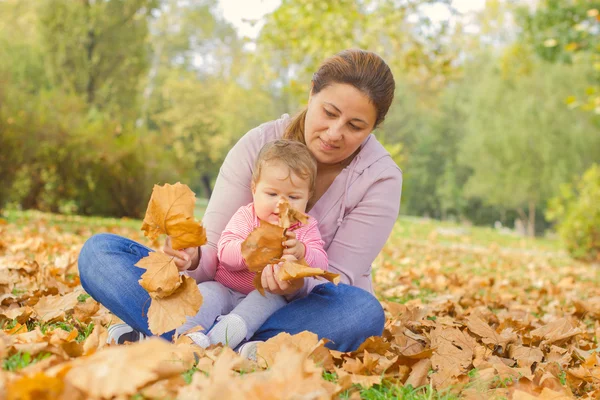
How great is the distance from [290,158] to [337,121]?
1.23 ft

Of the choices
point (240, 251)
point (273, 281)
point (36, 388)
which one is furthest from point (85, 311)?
point (36, 388)

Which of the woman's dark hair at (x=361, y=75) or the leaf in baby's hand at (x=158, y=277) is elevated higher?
the woman's dark hair at (x=361, y=75)

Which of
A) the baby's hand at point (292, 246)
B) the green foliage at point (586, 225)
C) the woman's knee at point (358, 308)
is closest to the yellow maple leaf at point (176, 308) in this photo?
the baby's hand at point (292, 246)

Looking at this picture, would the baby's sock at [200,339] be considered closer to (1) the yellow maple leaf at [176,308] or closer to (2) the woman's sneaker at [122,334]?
(1) the yellow maple leaf at [176,308]

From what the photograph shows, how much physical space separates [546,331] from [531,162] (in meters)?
24.2

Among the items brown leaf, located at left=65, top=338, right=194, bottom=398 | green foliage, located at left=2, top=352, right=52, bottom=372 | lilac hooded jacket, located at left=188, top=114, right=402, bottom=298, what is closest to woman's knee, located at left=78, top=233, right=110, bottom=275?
lilac hooded jacket, located at left=188, top=114, right=402, bottom=298

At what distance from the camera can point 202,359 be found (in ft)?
5.95

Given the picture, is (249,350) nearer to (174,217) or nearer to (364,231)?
(174,217)

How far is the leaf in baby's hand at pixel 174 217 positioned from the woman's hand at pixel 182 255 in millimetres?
38

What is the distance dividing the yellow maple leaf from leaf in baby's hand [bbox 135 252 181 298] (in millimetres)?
25

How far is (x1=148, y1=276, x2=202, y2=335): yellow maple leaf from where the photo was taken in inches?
80.0

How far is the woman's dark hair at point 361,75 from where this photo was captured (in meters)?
2.62

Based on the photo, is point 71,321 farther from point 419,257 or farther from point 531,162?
point 531,162

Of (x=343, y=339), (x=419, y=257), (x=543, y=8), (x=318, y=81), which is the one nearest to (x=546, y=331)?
(x=343, y=339)
